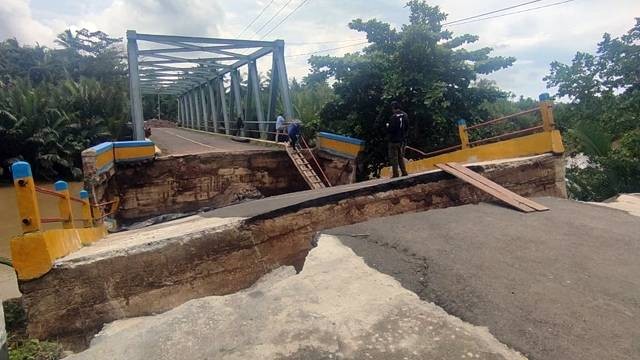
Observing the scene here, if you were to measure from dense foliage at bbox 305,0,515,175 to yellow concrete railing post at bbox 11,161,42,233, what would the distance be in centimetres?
930

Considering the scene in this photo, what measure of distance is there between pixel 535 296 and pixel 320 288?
5.20 ft

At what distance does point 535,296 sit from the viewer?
10.0ft

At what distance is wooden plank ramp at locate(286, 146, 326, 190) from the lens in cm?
1207

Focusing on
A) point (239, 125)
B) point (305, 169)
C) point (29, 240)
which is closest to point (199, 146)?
point (239, 125)

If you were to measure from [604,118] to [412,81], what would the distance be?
16.6 feet

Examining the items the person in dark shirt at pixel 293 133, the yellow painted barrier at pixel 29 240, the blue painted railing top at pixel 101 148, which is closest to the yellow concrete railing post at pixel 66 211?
the yellow painted barrier at pixel 29 240

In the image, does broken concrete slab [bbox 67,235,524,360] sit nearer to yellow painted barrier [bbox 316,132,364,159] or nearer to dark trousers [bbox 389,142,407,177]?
dark trousers [bbox 389,142,407,177]

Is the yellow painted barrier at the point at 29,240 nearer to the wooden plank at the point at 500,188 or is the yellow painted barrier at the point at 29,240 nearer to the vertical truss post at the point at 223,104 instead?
the wooden plank at the point at 500,188

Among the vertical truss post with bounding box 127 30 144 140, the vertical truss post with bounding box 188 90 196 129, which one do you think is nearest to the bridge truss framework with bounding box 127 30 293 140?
the vertical truss post with bounding box 127 30 144 140

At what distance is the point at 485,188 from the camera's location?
618cm

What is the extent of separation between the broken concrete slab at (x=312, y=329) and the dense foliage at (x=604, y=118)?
28.9 ft

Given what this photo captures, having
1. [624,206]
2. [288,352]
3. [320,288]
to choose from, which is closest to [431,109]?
[624,206]

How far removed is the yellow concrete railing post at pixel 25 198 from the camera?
13.4 ft

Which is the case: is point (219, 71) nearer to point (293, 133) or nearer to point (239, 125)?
point (239, 125)
